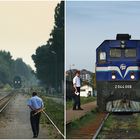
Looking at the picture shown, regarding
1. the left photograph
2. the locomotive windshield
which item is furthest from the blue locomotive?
the locomotive windshield

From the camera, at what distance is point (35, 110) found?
42.4 ft

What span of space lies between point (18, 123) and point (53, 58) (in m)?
2.20

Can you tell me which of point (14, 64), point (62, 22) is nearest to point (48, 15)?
point (62, 22)

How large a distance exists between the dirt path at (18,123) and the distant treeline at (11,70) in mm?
594

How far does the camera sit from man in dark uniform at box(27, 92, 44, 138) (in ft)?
41.7

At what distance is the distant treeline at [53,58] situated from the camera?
500 inches

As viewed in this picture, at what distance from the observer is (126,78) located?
19094mm

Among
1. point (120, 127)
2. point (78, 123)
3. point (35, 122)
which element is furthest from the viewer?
point (78, 123)

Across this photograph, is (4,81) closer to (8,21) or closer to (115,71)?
(8,21)

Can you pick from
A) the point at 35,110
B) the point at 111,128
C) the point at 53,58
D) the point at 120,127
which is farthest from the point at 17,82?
the point at 120,127

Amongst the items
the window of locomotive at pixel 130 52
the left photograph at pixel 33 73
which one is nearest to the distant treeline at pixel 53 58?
the left photograph at pixel 33 73

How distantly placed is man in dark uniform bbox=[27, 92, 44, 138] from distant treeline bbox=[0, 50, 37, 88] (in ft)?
1.51

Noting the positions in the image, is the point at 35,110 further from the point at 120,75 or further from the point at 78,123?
the point at 120,75

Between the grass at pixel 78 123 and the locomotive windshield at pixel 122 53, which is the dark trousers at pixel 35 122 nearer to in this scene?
the grass at pixel 78 123
